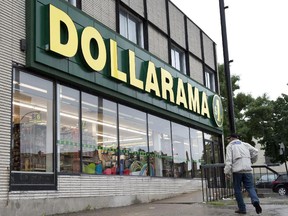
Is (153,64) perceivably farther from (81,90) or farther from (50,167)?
(50,167)

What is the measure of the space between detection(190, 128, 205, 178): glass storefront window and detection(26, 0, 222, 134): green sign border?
2.30m

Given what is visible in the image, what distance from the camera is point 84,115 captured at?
11602 mm

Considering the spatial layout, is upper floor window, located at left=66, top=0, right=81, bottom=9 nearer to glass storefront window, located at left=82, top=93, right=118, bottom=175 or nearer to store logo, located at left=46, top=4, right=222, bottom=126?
store logo, located at left=46, top=4, right=222, bottom=126

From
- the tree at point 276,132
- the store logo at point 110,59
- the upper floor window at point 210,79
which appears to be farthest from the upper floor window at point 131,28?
the tree at point 276,132

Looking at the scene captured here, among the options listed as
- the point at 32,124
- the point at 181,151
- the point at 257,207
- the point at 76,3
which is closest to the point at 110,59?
the point at 76,3

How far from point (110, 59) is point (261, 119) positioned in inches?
980

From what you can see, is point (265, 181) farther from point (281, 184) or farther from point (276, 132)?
point (276, 132)

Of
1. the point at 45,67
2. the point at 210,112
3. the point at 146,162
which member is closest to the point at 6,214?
the point at 45,67

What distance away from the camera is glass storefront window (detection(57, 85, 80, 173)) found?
10352mm

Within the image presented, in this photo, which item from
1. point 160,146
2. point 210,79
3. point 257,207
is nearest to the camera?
point 257,207

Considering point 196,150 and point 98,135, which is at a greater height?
point 98,135

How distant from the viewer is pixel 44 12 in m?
10.0

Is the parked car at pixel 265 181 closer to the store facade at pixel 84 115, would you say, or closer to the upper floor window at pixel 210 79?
the store facade at pixel 84 115

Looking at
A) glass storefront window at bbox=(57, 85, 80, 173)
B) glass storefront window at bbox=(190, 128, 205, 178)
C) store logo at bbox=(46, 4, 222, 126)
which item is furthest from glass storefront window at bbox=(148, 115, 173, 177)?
glass storefront window at bbox=(57, 85, 80, 173)
